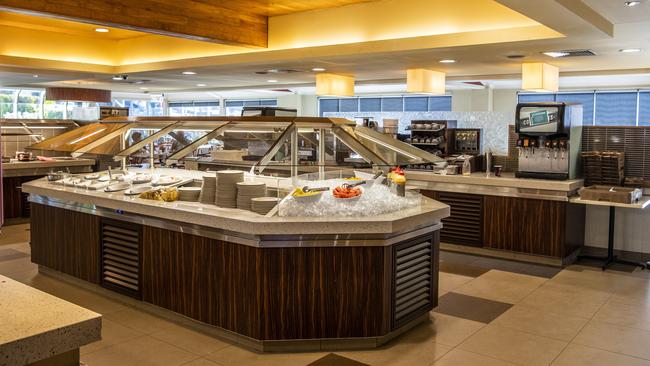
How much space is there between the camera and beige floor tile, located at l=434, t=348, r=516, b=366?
12.8ft

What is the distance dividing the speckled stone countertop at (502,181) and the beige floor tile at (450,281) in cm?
148

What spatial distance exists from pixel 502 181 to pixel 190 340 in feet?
14.5

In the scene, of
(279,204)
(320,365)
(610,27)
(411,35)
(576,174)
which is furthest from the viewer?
(576,174)

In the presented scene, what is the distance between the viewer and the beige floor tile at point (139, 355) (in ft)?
12.7

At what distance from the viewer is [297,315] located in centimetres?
408

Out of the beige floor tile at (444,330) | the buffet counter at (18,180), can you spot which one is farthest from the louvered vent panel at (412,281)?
the buffet counter at (18,180)

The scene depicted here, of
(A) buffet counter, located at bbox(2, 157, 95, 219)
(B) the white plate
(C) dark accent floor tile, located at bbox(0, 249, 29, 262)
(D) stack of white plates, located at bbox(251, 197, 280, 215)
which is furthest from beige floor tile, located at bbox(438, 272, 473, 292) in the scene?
(A) buffet counter, located at bbox(2, 157, 95, 219)

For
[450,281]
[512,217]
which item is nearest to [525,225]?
[512,217]

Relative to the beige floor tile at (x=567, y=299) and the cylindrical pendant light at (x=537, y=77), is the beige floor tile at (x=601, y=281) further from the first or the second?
the cylindrical pendant light at (x=537, y=77)

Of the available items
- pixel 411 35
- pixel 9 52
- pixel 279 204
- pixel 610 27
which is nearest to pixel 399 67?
pixel 411 35

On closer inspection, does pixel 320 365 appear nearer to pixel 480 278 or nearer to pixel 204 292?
pixel 204 292

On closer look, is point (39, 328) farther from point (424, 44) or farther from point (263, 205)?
point (424, 44)

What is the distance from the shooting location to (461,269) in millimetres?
6555

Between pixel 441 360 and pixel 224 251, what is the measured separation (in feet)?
5.66
